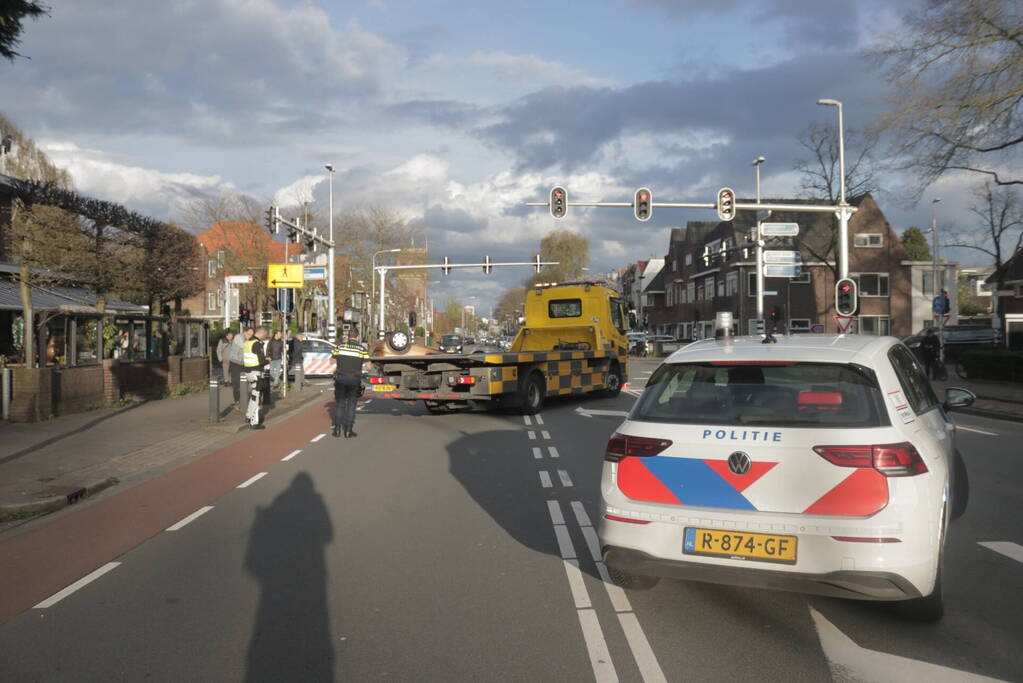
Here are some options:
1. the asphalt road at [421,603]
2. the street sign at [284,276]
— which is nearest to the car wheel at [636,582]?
the asphalt road at [421,603]

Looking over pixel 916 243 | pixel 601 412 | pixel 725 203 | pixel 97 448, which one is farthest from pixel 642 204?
pixel 916 243

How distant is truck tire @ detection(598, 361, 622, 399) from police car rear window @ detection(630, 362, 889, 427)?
51.0 ft

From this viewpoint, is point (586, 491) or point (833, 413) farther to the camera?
point (586, 491)

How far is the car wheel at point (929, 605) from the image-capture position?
4453 mm

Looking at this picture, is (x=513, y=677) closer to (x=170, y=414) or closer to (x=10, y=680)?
(x=10, y=680)

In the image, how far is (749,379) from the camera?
4871mm

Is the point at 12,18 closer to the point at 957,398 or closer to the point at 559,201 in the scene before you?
the point at 957,398

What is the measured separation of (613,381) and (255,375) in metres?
8.93

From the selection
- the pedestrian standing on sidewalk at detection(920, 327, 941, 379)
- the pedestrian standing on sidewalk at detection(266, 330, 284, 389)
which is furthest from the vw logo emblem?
the pedestrian standing on sidewalk at detection(920, 327, 941, 379)

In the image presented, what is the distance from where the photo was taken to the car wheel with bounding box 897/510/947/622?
445 centimetres

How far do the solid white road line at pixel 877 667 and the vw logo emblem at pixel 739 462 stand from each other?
3.18 ft

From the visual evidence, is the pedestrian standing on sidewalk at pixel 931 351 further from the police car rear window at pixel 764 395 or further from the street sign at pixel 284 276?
the police car rear window at pixel 764 395

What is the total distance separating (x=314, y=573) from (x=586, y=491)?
357 cm

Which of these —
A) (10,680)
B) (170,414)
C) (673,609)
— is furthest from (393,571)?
(170,414)
